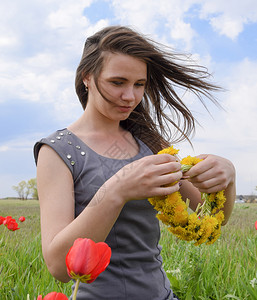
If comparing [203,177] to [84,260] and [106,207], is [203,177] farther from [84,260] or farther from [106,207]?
[84,260]

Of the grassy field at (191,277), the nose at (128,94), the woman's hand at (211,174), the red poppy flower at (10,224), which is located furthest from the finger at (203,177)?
the red poppy flower at (10,224)

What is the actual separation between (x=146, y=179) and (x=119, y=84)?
23.5 inches

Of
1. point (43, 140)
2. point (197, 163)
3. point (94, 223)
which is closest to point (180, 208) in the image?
point (197, 163)

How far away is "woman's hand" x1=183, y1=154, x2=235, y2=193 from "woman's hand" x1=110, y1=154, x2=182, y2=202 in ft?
0.53

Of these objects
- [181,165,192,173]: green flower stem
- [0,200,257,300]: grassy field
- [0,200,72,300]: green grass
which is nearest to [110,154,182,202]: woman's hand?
[181,165,192,173]: green flower stem

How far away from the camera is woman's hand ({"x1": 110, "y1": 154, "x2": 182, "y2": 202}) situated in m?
1.31

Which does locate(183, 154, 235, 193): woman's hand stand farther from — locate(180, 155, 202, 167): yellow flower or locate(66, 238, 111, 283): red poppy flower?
locate(66, 238, 111, 283): red poppy flower

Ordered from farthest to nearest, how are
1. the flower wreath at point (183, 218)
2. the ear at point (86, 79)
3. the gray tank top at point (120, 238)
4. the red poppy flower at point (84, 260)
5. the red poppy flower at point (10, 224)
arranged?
the red poppy flower at point (10, 224) → the ear at point (86, 79) → the gray tank top at point (120, 238) → the flower wreath at point (183, 218) → the red poppy flower at point (84, 260)

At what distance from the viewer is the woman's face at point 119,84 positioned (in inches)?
67.8

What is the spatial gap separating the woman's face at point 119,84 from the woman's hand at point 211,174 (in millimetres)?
472

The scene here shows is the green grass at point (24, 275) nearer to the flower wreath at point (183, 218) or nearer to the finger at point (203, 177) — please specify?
the flower wreath at point (183, 218)

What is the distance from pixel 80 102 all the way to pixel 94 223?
3.31 feet

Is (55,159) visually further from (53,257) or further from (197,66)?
(197,66)

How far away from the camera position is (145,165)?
52.6 inches
